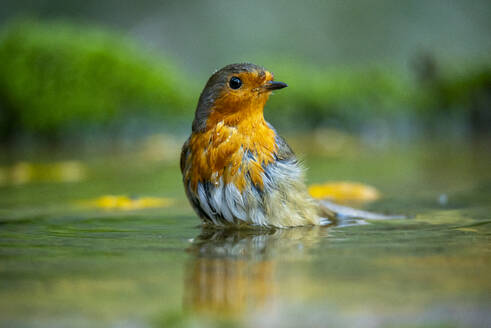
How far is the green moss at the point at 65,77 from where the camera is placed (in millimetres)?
7852

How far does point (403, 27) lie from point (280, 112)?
4.07 m

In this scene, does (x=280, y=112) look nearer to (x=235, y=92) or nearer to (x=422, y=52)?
(x=422, y=52)

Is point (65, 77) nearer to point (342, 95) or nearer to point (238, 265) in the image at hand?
point (342, 95)

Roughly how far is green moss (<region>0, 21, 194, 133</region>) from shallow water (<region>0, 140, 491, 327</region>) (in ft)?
15.8

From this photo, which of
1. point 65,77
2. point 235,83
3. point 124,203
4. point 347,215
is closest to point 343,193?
point 347,215

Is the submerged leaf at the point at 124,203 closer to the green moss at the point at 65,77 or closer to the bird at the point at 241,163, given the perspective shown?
the bird at the point at 241,163

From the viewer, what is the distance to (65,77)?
8133 millimetres

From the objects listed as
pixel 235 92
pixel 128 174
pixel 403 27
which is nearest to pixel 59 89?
pixel 128 174

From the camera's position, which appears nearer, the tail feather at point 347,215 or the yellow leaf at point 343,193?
the tail feather at point 347,215

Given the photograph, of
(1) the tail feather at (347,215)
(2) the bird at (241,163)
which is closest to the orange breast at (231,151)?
(2) the bird at (241,163)

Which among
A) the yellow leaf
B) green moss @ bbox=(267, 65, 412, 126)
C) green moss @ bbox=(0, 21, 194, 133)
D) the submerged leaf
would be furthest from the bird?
green moss @ bbox=(267, 65, 412, 126)

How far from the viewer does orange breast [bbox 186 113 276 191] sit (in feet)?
A: 8.04

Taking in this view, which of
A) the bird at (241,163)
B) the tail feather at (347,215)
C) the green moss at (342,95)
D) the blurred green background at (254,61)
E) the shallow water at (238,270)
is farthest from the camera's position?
the green moss at (342,95)

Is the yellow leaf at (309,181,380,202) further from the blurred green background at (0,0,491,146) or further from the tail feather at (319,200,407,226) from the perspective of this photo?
the blurred green background at (0,0,491,146)
